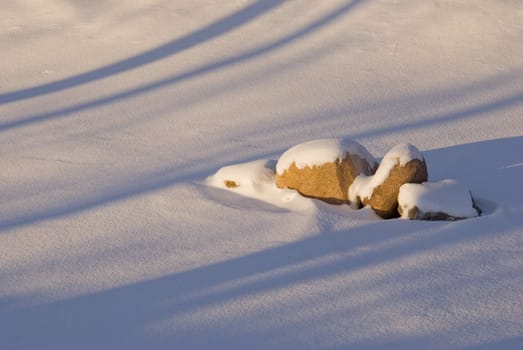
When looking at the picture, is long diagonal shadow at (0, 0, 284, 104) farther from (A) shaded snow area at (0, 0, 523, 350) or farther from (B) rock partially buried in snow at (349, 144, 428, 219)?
(B) rock partially buried in snow at (349, 144, 428, 219)

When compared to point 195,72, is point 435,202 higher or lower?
higher

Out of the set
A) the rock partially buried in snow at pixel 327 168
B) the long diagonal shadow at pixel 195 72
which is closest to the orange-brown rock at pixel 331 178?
the rock partially buried in snow at pixel 327 168

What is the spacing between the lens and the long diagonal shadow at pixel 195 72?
18.7ft

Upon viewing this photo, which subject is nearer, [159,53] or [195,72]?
[195,72]

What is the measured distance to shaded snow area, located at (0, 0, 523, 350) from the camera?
3.14 metres

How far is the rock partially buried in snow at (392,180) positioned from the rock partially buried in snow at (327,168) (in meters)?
0.12

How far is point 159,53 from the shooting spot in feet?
22.7

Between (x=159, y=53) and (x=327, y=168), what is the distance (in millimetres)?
3113

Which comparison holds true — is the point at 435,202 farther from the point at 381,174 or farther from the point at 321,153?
the point at 321,153

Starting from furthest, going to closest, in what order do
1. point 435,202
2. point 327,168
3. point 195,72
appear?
point 195,72, point 327,168, point 435,202

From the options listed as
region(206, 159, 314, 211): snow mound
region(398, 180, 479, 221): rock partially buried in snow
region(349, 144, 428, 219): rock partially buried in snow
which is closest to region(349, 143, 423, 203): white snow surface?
region(349, 144, 428, 219): rock partially buried in snow

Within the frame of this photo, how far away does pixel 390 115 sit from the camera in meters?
5.71

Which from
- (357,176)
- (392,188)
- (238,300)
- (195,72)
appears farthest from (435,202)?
(195,72)

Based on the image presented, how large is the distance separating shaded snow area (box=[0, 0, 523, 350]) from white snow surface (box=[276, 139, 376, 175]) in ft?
0.07
